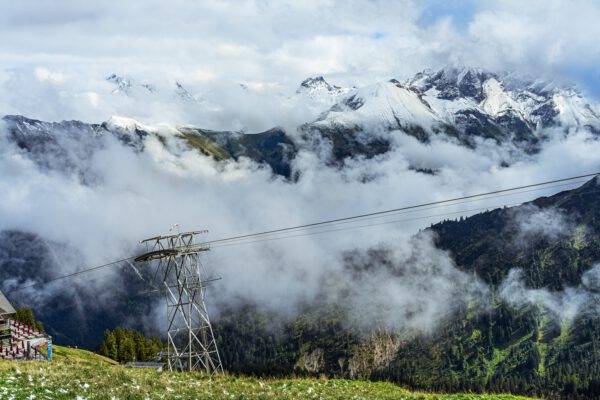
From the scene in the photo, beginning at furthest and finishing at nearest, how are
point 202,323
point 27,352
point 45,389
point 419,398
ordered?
point 202,323 < point 27,352 < point 419,398 < point 45,389

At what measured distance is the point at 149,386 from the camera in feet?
159

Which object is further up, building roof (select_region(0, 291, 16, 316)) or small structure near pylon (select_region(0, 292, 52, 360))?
building roof (select_region(0, 291, 16, 316))

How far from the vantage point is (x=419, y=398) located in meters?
53.7

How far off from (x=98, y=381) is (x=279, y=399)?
12.1m

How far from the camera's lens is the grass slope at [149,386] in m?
44.9

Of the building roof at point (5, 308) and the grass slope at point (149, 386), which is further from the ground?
the building roof at point (5, 308)

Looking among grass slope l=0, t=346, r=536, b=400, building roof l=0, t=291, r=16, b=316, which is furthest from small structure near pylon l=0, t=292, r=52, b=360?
grass slope l=0, t=346, r=536, b=400

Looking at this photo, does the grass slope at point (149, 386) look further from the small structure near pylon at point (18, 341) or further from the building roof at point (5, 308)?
the building roof at point (5, 308)

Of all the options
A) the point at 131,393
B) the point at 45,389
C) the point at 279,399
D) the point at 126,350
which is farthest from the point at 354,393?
the point at 126,350

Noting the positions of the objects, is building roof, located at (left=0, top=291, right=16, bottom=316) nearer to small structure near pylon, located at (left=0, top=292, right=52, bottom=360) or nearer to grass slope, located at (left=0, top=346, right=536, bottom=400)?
small structure near pylon, located at (left=0, top=292, right=52, bottom=360)

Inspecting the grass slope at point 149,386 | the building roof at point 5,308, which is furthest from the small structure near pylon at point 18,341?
the grass slope at point 149,386

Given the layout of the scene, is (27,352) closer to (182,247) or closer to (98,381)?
(182,247)

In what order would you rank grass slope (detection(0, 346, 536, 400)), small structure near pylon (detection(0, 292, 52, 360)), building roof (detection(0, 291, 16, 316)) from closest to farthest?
1. grass slope (detection(0, 346, 536, 400))
2. small structure near pylon (detection(0, 292, 52, 360))
3. building roof (detection(0, 291, 16, 316))

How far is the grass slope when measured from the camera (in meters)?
44.9
